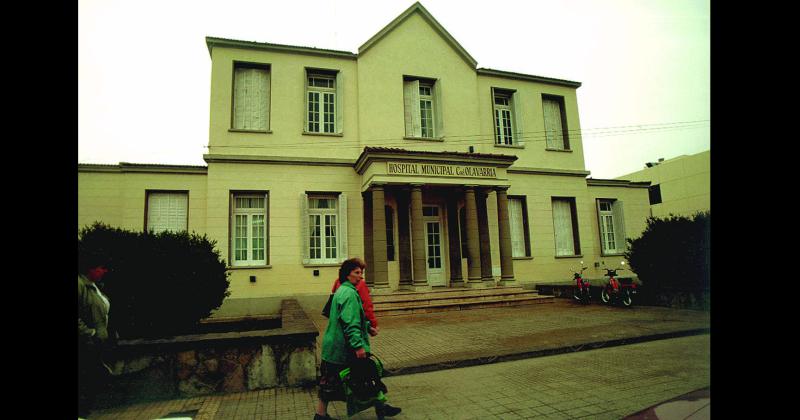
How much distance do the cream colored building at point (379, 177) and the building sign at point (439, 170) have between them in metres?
0.04

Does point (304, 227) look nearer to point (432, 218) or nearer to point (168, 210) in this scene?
point (168, 210)

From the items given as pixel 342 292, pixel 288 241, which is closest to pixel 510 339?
pixel 342 292

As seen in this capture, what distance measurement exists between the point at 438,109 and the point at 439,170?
3.53 metres

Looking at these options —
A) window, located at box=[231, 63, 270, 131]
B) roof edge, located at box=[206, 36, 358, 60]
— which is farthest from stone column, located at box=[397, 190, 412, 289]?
roof edge, located at box=[206, 36, 358, 60]

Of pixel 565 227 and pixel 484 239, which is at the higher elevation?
pixel 565 227

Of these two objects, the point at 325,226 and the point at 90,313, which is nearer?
the point at 90,313

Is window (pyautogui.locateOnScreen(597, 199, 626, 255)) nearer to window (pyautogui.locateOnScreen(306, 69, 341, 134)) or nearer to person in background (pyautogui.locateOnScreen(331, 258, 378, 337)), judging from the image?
window (pyautogui.locateOnScreen(306, 69, 341, 134))

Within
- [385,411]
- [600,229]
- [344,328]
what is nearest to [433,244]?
[600,229]

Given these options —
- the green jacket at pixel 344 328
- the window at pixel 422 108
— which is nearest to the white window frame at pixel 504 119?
the window at pixel 422 108

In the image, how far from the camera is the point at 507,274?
45.5 ft

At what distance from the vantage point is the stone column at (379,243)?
1220 centimetres

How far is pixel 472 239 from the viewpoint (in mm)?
13578

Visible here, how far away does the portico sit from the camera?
1248 centimetres
